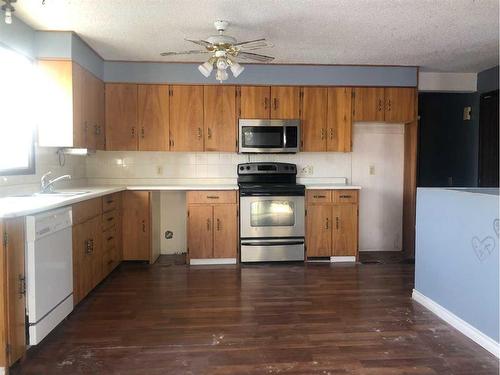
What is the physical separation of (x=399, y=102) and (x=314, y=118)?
1051mm

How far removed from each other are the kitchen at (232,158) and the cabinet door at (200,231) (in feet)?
0.04

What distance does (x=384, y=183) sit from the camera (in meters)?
4.62

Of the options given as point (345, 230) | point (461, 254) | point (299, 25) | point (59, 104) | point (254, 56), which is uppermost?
point (299, 25)

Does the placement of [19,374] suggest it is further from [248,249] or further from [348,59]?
[348,59]

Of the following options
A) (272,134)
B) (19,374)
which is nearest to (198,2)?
(272,134)

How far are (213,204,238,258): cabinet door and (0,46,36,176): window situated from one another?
187 cm

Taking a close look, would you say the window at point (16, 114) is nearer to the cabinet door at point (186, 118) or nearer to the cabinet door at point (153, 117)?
the cabinet door at point (153, 117)

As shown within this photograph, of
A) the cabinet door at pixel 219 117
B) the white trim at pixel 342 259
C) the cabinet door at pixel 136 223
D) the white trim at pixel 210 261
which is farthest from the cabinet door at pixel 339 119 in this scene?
the cabinet door at pixel 136 223

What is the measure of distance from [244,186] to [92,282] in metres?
1.85

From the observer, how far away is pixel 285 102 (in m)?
4.17

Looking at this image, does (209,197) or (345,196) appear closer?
(209,197)

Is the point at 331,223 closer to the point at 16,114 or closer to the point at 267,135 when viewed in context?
the point at 267,135

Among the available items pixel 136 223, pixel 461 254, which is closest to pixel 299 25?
pixel 461 254

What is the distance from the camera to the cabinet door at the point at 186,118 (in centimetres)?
408
